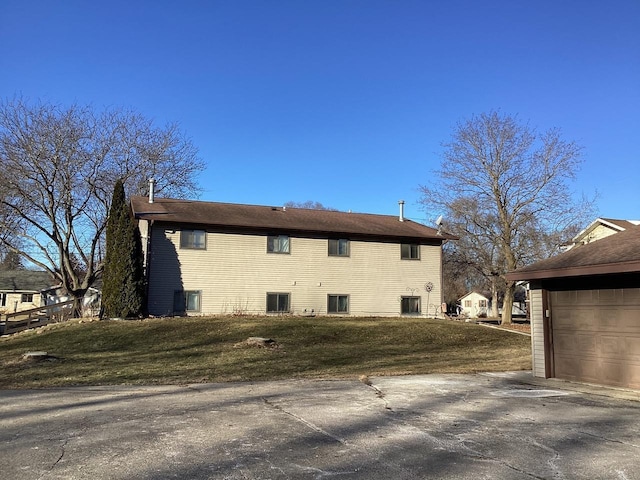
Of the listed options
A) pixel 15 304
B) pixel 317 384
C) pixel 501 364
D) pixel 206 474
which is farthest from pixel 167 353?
pixel 15 304

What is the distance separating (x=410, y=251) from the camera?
1119 inches

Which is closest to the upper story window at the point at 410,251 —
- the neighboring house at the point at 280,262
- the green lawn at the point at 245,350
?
the neighboring house at the point at 280,262

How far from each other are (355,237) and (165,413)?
20.6m

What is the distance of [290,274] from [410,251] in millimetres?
6778

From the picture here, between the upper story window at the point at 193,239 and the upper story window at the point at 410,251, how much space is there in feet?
34.0

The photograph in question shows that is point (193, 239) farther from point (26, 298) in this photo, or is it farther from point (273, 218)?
point (26, 298)

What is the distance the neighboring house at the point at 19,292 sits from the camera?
5303 centimetres

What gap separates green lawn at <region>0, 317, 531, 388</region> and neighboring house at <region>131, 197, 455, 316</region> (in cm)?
232

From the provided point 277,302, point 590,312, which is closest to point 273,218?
point 277,302

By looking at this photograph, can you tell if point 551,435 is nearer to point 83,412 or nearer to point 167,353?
point 83,412

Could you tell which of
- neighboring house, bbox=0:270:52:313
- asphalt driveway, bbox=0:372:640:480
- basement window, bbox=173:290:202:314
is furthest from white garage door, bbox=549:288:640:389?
neighboring house, bbox=0:270:52:313

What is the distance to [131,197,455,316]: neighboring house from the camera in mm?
24422

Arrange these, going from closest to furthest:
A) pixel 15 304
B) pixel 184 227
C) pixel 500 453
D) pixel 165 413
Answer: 1. pixel 500 453
2. pixel 165 413
3. pixel 184 227
4. pixel 15 304

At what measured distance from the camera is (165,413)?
24.0 feet
